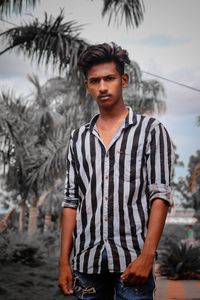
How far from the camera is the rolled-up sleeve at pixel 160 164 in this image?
5.98ft

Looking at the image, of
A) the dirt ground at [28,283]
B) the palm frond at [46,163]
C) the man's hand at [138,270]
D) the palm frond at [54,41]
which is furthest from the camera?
the palm frond at [46,163]

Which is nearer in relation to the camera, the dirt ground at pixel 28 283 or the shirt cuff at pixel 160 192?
the shirt cuff at pixel 160 192

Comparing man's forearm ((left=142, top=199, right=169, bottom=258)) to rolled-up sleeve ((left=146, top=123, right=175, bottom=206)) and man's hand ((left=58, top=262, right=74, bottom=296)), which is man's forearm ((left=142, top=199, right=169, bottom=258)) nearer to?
rolled-up sleeve ((left=146, top=123, right=175, bottom=206))

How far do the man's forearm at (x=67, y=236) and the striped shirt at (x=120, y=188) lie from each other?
0.02 metres

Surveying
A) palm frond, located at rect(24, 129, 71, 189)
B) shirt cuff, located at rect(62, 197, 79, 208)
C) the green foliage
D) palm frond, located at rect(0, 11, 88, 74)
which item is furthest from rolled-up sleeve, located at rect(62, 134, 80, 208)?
the green foliage

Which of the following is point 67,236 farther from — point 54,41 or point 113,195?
point 54,41

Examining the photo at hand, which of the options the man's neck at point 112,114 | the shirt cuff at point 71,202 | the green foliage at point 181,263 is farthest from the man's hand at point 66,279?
the green foliage at point 181,263

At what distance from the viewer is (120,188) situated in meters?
1.82

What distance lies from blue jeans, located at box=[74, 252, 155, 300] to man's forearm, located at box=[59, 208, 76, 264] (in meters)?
0.09

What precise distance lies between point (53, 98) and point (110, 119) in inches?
625

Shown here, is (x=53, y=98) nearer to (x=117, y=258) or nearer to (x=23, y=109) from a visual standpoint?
(x=23, y=109)

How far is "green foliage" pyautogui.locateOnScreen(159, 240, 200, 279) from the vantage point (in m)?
12.9

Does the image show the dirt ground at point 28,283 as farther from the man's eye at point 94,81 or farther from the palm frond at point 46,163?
the palm frond at point 46,163

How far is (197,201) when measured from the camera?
26750 millimetres
